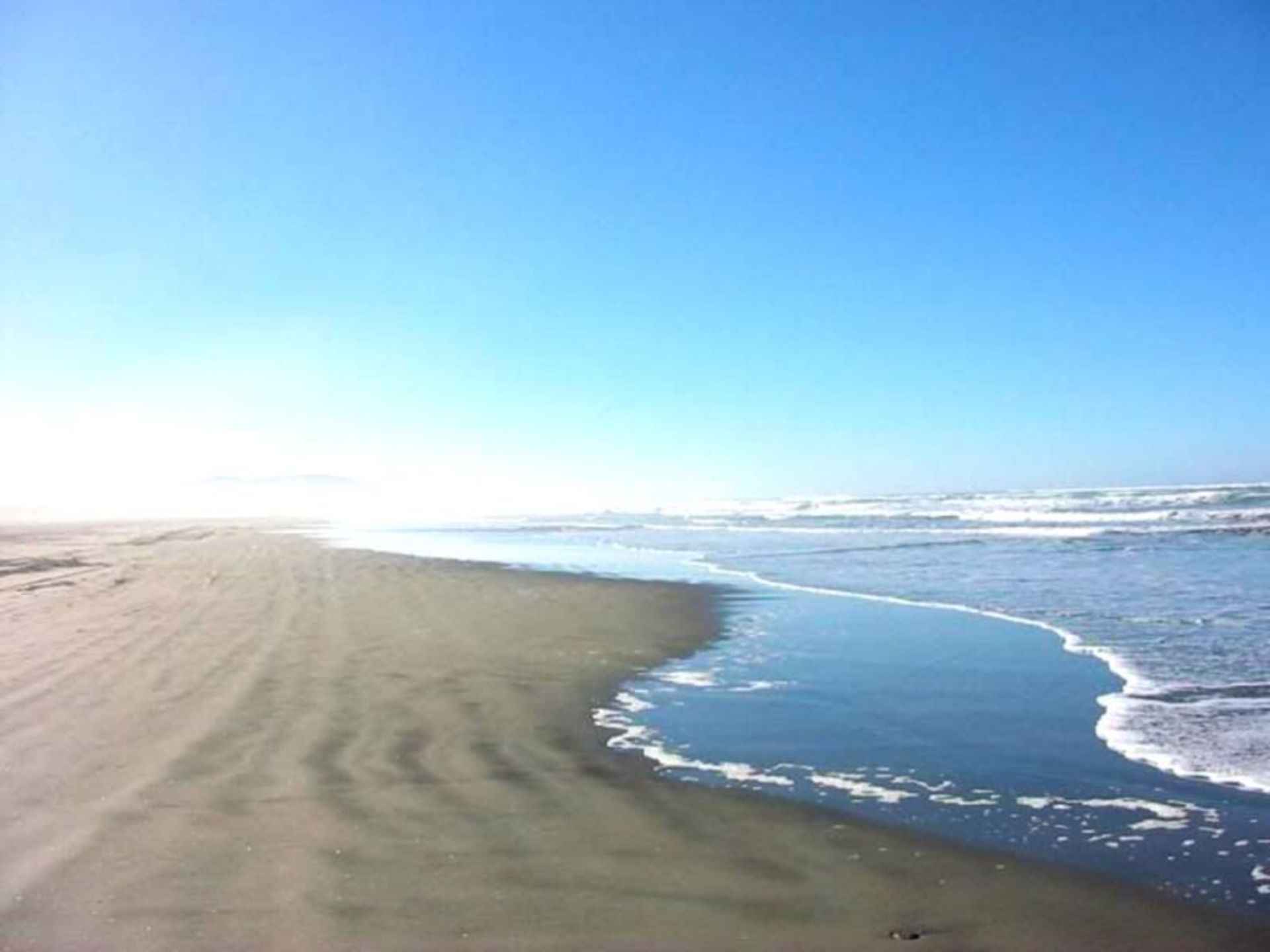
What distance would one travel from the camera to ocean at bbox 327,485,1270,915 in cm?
523

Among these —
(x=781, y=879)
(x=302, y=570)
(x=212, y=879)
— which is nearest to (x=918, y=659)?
(x=781, y=879)

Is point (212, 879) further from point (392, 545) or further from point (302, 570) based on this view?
point (392, 545)

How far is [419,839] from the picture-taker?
500cm

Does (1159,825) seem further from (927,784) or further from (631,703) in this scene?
(631,703)

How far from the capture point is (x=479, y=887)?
439 cm

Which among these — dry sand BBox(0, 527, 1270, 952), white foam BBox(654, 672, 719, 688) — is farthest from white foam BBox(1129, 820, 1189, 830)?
white foam BBox(654, 672, 719, 688)

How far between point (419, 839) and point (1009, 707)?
16.4 ft

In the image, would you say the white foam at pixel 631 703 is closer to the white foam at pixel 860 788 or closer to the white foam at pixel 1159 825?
the white foam at pixel 860 788

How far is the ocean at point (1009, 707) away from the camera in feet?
17.2

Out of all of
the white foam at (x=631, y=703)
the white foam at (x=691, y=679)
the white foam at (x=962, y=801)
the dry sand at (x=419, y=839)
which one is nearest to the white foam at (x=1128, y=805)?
the white foam at (x=962, y=801)

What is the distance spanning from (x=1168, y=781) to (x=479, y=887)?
403 centimetres

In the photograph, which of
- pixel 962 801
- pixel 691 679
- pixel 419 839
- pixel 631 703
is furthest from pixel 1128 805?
pixel 691 679

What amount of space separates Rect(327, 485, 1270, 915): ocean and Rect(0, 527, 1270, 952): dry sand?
433 mm

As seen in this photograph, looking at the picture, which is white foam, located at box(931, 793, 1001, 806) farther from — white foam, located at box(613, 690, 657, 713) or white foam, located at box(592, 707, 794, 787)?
white foam, located at box(613, 690, 657, 713)
